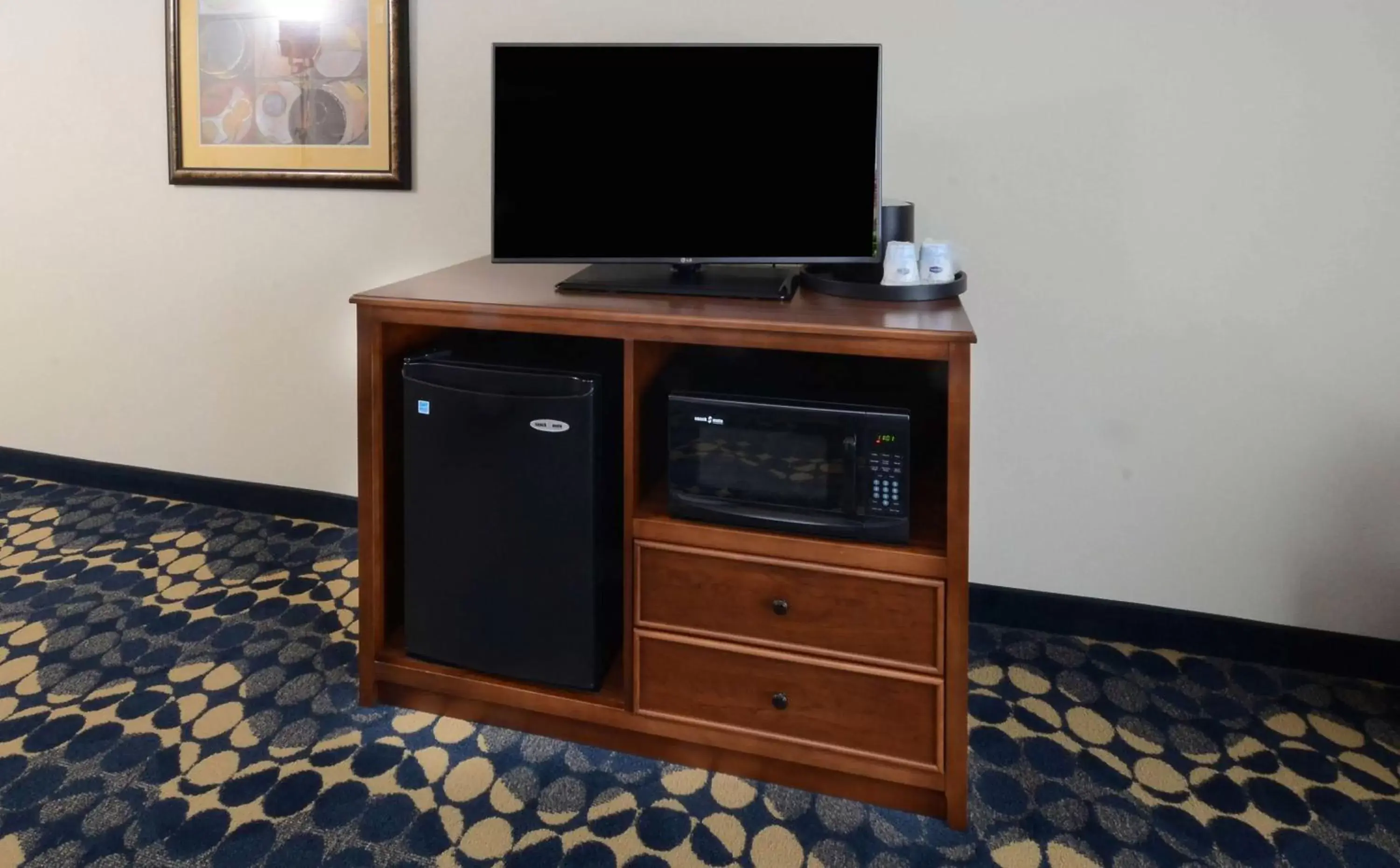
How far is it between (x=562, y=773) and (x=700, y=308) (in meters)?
0.86

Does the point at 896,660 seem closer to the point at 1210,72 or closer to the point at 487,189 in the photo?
the point at 1210,72

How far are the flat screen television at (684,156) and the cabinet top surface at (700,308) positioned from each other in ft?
0.25

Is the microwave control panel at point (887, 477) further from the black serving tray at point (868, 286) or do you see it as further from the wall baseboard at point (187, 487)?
the wall baseboard at point (187, 487)

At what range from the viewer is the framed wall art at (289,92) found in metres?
2.30

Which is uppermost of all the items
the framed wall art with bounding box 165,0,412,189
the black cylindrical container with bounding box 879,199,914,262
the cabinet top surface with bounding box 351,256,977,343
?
the framed wall art with bounding box 165,0,412,189

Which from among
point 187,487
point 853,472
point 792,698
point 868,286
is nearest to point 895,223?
point 868,286

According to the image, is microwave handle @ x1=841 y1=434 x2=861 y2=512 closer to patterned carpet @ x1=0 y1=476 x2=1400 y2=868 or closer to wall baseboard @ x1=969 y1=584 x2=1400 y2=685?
patterned carpet @ x1=0 y1=476 x2=1400 y2=868

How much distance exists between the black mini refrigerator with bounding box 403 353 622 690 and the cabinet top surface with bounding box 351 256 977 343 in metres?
0.12

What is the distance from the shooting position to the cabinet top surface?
138 cm

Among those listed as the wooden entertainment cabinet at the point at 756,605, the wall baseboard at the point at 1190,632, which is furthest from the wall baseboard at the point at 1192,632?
the wooden entertainment cabinet at the point at 756,605

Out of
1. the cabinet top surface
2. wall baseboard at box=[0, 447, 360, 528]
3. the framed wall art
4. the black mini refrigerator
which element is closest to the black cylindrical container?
the cabinet top surface

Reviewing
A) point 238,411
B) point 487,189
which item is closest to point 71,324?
point 238,411

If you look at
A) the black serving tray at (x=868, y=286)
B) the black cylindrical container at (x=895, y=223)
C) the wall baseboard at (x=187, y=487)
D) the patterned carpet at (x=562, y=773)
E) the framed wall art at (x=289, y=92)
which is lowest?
the patterned carpet at (x=562, y=773)

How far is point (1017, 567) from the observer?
210 cm
